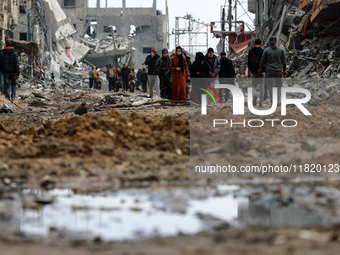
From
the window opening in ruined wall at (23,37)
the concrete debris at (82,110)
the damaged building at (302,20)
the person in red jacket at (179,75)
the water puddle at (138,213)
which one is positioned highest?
the window opening in ruined wall at (23,37)

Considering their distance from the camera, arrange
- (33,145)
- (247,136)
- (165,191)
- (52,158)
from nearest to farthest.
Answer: (165,191), (52,158), (33,145), (247,136)

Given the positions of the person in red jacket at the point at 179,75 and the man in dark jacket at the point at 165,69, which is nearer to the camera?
the person in red jacket at the point at 179,75

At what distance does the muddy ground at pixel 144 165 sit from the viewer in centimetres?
336

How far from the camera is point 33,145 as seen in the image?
6.39 meters

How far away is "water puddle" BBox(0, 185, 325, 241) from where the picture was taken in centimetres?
382

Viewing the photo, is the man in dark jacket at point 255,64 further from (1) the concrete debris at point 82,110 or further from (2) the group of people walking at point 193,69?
(1) the concrete debris at point 82,110

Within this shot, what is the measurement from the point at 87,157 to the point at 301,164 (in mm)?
2153

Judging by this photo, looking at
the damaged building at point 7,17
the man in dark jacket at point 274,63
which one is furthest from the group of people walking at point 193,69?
the damaged building at point 7,17

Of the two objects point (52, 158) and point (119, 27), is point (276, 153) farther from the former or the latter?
point (119, 27)

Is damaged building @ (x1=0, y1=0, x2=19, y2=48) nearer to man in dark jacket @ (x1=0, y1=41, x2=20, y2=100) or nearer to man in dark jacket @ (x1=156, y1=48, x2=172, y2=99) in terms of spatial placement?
man in dark jacket @ (x1=0, y1=41, x2=20, y2=100)

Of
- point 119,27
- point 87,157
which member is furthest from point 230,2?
point 87,157

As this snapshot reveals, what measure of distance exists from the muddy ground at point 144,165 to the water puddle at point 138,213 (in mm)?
176

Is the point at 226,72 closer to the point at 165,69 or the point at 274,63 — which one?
the point at 165,69

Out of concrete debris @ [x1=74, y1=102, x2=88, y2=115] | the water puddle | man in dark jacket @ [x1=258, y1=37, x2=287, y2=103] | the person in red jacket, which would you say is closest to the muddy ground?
the water puddle
